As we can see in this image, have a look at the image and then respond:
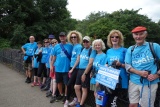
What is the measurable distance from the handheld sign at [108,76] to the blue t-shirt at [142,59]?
1.09 feet

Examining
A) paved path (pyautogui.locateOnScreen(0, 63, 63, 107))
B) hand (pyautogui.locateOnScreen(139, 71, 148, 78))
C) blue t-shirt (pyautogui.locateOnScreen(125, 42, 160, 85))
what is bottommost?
paved path (pyautogui.locateOnScreen(0, 63, 63, 107))

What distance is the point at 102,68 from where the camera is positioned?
4363mm

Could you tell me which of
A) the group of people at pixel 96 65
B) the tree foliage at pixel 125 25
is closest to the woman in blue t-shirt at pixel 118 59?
the group of people at pixel 96 65

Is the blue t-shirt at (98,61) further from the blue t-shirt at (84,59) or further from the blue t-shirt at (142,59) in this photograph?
the blue t-shirt at (142,59)

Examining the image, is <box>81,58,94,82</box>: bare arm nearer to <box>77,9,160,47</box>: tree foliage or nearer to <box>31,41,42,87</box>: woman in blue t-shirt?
<box>31,41,42,87</box>: woman in blue t-shirt

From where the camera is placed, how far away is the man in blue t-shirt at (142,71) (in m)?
3.52

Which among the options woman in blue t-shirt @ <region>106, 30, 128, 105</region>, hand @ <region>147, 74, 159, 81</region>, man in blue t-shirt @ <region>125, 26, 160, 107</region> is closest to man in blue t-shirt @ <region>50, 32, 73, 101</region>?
woman in blue t-shirt @ <region>106, 30, 128, 105</region>

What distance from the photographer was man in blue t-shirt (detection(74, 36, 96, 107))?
4917 mm

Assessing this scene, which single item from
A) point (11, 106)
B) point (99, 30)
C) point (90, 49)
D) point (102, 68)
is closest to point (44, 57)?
point (11, 106)

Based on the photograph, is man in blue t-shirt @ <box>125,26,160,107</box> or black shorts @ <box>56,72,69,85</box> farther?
black shorts @ <box>56,72,69,85</box>

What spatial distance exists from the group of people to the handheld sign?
96 millimetres

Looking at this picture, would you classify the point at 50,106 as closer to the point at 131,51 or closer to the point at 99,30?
the point at 131,51

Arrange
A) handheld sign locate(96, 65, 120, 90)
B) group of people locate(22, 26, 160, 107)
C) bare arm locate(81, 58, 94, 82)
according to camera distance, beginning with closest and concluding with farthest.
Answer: group of people locate(22, 26, 160, 107) → handheld sign locate(96, 65, 120, 90) → bare arm locate(81, 58, 94, 82)

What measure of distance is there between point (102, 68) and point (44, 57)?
151 inches
